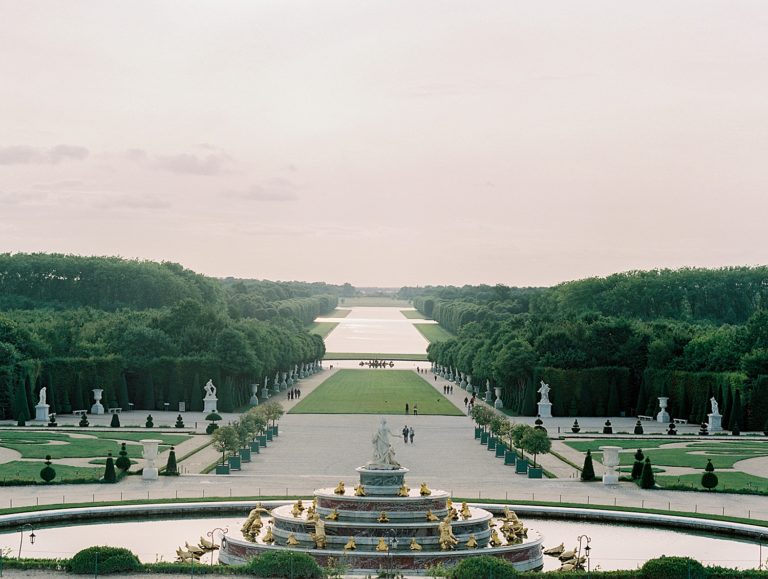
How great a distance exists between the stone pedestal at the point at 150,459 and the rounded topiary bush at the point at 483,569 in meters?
24.8

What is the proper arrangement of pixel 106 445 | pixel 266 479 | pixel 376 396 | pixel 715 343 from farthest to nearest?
pixel 376 396
pixel 715 343
pixel 106 445
pixel 266 479

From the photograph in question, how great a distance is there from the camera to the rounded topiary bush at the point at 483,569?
106ft

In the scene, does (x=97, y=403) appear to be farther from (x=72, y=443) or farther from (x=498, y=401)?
(x=498, y=401)

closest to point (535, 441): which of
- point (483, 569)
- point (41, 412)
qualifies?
point (483, 569)

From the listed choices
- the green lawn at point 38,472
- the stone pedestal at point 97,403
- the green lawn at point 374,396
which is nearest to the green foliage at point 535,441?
the green lawn at point 38,472

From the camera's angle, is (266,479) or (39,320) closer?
(266,479)

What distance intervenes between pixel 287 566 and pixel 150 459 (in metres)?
23.0

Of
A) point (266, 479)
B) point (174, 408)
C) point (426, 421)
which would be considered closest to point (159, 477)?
point (266, 479)

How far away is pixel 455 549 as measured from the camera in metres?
37.4

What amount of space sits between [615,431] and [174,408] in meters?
34.3

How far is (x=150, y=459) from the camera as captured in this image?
5534cm

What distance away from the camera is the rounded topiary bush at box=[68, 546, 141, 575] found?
1326 inches

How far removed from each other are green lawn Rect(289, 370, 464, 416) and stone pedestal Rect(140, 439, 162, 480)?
38018 mm

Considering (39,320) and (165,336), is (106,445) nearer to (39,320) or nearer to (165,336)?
(165,336)
